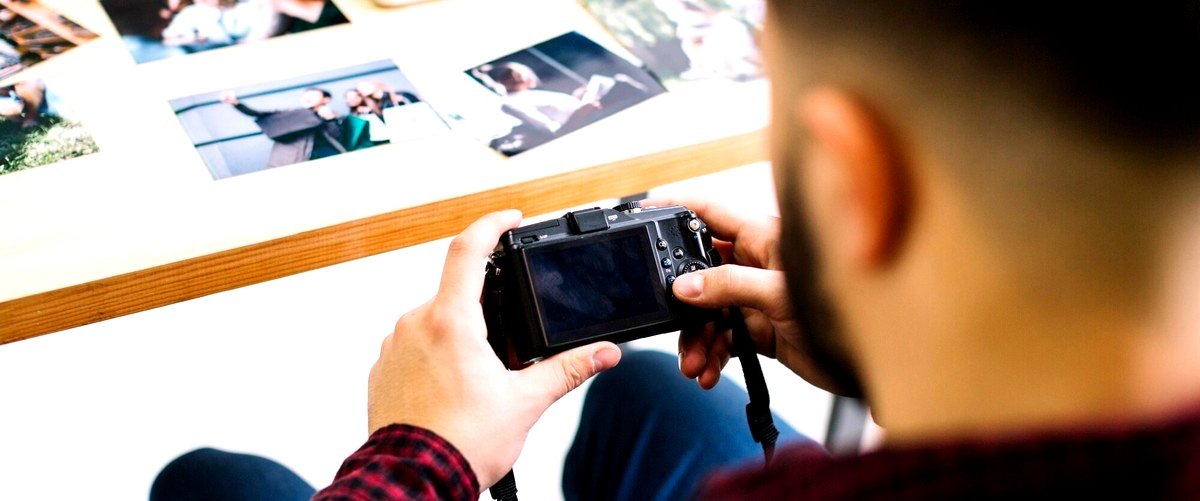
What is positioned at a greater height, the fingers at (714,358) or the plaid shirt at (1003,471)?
the plaid shirt at (1003,471)

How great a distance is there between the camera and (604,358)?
0.74 meters

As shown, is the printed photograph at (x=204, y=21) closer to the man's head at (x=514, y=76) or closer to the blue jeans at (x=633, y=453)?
the man's head at (x=514, y=76)

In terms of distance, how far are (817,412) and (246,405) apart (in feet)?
2.71

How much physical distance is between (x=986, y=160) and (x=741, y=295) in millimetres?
394

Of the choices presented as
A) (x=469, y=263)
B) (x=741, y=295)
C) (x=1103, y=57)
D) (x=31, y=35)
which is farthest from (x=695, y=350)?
(x=31, y=35)

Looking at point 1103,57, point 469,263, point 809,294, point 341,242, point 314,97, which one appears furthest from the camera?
point 314,97

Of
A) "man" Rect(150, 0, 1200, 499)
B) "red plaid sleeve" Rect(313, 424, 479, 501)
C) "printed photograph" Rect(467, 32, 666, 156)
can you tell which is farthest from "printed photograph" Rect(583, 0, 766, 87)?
"man" Rect(150, 0, 1200, 499)

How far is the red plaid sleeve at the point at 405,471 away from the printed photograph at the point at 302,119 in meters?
0.32

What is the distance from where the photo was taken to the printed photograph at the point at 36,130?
0.87 meters

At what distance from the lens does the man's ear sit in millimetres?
386

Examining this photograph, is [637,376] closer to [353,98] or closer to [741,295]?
[741,295]

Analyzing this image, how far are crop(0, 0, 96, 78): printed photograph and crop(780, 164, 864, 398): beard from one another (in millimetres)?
804

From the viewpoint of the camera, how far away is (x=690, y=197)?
0.88m

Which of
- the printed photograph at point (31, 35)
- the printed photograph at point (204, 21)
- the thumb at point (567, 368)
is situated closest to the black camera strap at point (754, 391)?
the thumb at point (567, 368)
